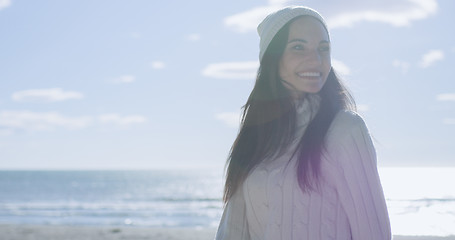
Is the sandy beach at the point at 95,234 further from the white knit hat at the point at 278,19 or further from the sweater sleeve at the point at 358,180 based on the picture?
the sweater sleeve at the point at 358,180

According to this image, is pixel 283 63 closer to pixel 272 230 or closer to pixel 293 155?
pixel 293 155

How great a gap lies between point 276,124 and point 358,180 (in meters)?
0.52

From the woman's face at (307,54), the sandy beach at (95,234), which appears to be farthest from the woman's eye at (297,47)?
the sandy beach at (95,234)

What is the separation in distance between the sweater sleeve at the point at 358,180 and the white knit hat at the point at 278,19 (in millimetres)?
461

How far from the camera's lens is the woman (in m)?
2.13

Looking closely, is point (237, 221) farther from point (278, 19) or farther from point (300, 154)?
point (278, 19)

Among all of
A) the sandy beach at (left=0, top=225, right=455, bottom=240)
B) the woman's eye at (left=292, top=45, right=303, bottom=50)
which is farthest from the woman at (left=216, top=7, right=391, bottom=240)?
the sandy beach at (left=0, top=225, right=455, bottom=240)

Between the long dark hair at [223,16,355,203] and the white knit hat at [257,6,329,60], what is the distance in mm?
20

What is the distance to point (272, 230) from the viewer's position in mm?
2342

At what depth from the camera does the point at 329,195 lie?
2.24 meters

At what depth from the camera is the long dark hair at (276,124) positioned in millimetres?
2242

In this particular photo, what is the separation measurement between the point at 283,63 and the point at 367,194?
64 centimetres

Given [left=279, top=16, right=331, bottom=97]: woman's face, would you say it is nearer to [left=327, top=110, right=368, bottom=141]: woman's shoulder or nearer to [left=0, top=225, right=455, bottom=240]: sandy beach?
[left=327, top=110, right=368, bottom=141]: woman's shoulder

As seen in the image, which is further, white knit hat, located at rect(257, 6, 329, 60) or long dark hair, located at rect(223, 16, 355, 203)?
white knit hat, located at rect(257, 6, 329, 60)
